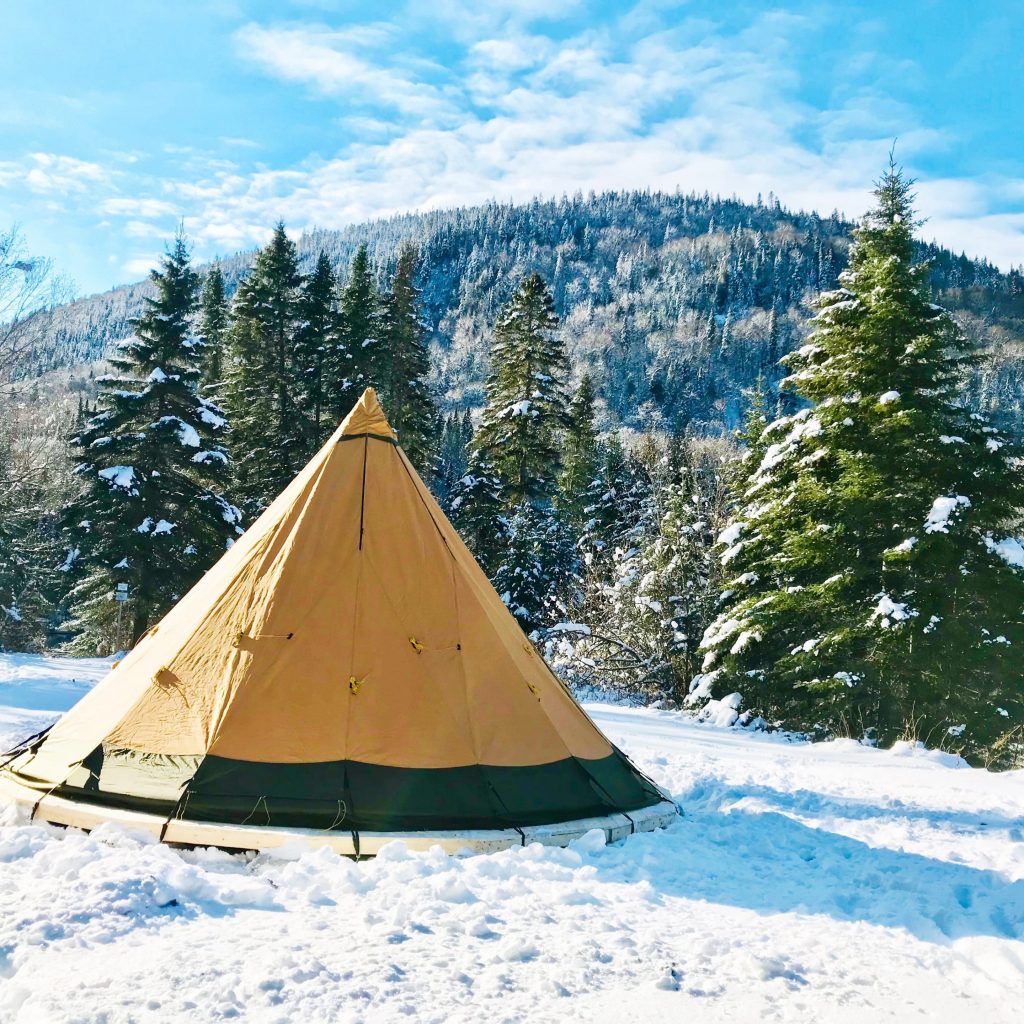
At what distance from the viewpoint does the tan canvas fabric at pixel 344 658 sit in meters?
5.68

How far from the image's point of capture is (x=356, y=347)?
30156 millimetres

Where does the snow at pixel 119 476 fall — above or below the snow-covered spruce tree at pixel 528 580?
above

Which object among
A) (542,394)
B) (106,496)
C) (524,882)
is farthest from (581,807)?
(542,394)

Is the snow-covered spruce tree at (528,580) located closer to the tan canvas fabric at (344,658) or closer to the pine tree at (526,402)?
the pine tree at (526,402)

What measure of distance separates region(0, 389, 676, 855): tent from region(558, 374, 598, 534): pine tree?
129ft

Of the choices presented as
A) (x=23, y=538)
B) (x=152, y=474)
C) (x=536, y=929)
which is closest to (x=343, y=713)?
(x=536, y=929)

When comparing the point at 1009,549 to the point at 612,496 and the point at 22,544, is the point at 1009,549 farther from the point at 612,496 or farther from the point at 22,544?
the point at 612,496

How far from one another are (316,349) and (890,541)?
2350 centimetres

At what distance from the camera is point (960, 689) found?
12867 millimetres

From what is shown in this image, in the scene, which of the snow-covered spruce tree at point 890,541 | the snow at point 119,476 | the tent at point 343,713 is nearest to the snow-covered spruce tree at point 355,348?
the snow at point 119,476

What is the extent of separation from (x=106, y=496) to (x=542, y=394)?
1650 cm

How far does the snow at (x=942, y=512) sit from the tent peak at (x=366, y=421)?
31.8 feet

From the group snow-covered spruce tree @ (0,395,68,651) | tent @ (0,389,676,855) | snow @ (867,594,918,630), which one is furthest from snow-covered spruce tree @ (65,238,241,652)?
snow @ (867,594,918,630)

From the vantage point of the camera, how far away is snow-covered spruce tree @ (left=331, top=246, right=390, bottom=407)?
2970 centimetres
